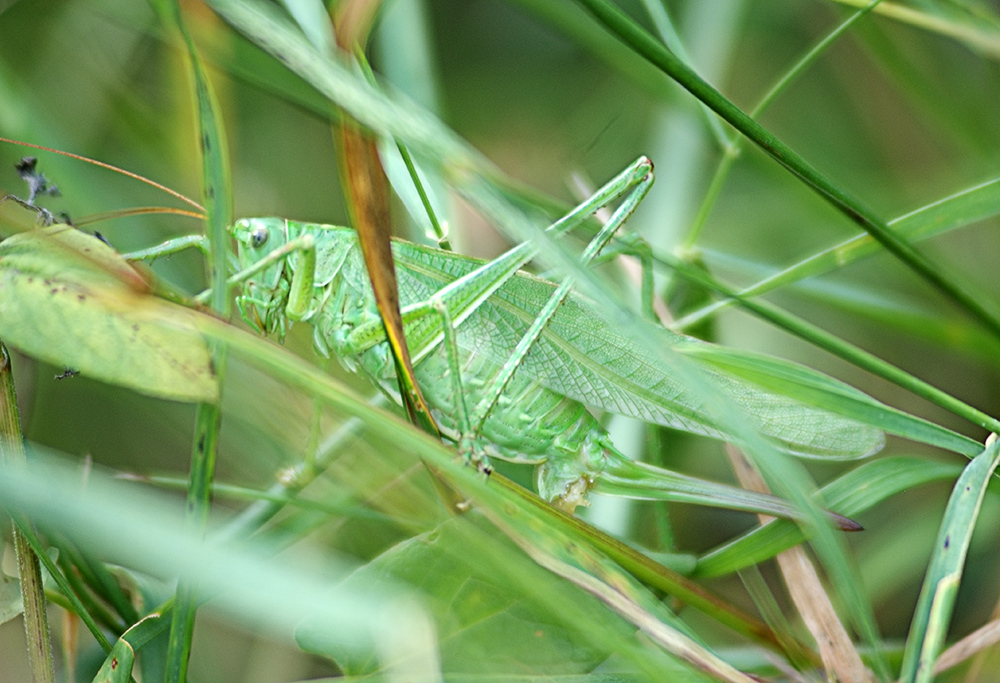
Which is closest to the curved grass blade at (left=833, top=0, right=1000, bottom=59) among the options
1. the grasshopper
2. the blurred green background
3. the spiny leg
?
the blurred green background

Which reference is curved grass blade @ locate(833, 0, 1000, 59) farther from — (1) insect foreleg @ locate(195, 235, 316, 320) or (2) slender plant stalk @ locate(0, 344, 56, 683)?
(2) slender plant stalk @ locate(0, 344, 56, 683)

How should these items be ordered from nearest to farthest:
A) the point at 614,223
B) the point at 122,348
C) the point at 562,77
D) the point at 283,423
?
the point at 122,348 < the point at 283,423 < the point at 614,223 < the point at 562,77

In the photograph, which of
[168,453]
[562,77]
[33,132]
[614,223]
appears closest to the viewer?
[614,223]


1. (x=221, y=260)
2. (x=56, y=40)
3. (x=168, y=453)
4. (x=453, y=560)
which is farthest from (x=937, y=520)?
(x=56, y=40)

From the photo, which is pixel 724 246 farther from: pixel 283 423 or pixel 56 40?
pixel 56 40

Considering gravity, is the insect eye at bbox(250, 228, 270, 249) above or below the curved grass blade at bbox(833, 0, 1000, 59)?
below
